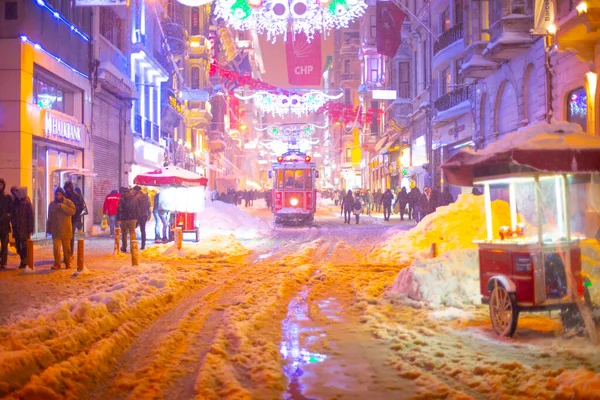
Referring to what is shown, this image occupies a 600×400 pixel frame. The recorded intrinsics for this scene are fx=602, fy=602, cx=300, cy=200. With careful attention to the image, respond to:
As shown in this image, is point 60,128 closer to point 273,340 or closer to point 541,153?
point 273,340

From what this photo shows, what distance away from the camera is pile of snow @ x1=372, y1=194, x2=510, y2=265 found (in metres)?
13.3

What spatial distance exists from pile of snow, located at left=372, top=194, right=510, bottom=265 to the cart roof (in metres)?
5.12

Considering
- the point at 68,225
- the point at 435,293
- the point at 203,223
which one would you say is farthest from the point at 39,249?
the point at 435,293

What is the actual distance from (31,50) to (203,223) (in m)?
8.94

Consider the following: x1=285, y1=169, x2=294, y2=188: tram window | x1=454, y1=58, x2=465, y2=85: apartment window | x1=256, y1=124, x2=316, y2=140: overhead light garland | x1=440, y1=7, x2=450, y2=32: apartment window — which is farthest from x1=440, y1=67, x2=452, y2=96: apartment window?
x1=256, y1=124, x2=316, y2=140: overhead light garland

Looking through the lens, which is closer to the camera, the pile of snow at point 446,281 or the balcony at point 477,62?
the pile of snow at point 446,281

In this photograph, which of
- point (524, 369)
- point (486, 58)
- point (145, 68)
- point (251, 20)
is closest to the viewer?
point (524, 369)

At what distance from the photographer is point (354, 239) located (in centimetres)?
2156

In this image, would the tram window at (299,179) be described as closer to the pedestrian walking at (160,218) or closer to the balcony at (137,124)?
the balcony at (137,124)

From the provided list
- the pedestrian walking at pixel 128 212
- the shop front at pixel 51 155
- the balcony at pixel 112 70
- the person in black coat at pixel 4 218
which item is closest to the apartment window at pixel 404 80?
the balcony at pixel 112 70

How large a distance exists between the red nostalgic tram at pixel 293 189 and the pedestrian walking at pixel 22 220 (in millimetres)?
17552

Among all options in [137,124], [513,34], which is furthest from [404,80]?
[513,34]

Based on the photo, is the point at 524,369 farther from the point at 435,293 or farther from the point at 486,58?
the point at 486,58

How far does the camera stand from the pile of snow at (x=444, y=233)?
13.3m
